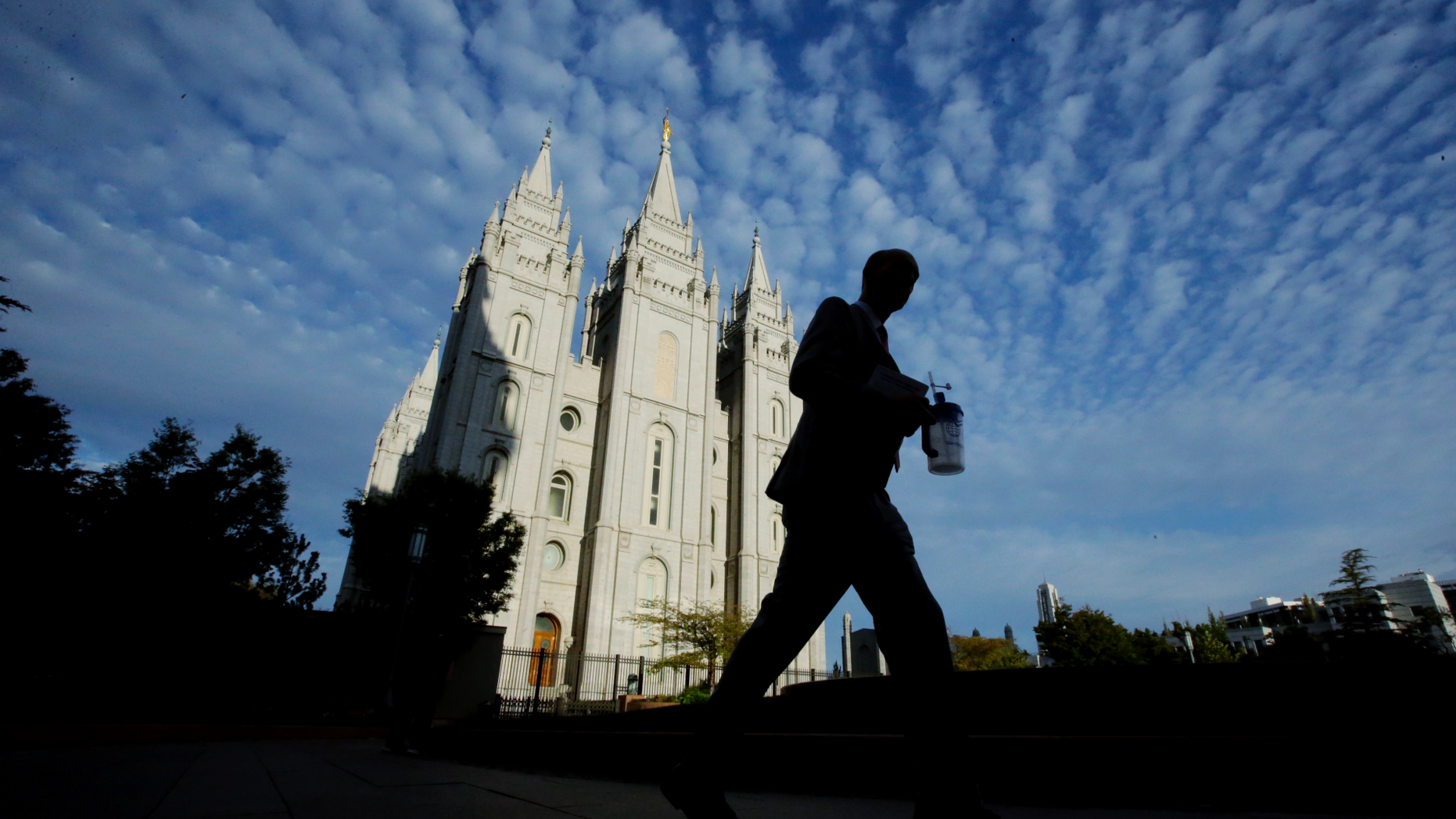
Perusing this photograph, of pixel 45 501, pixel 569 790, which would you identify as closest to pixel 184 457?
pixel 45 501

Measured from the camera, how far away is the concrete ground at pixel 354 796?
2490 millimetres

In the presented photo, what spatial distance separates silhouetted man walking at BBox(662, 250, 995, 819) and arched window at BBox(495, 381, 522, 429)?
104 feet

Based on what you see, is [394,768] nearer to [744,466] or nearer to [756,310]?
[744,466]

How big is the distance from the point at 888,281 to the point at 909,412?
0.80m

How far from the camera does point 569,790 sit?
3533 mm

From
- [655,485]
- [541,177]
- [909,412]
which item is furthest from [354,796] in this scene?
[541,177]

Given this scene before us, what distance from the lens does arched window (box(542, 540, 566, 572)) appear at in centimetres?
3164

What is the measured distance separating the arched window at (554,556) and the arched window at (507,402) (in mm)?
6148

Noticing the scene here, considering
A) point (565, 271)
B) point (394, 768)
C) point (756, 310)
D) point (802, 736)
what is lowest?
point (394, 768)

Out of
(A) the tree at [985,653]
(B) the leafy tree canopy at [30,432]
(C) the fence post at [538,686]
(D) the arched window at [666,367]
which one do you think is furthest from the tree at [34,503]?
(A) the tree at [985,653]

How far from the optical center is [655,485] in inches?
1379

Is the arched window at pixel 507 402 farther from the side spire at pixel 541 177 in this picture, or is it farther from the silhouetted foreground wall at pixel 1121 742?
the silhouetted foreground wall at pixel 1121 742

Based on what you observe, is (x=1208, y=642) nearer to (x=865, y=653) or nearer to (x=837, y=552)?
(x=865, y=653)

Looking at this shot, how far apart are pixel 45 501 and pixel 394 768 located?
793 inches
